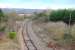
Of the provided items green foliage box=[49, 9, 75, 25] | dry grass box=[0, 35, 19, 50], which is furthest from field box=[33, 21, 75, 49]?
dry grass box=[0, 35, 19, 50]

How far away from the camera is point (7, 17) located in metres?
3.11

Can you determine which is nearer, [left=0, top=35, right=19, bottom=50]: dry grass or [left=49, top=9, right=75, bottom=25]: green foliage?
[left=0, top=35, right=19, bottom=50]: dry grass

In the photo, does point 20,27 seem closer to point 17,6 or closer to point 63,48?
point 17,6

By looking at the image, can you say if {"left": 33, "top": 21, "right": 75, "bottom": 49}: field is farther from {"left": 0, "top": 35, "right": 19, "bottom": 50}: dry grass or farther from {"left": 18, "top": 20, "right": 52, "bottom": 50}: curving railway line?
{"left": 0, "top": 35, "right": 19, "bottom": 50}: dry grass

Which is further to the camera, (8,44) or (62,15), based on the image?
(62,15)

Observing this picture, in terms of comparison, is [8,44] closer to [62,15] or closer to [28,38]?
[28,38]

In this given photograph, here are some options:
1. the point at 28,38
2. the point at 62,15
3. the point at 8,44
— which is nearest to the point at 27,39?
the point at 28,38

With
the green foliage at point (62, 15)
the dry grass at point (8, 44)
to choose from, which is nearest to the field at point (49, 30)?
the green foliage at point (62, 15)

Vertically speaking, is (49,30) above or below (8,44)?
above

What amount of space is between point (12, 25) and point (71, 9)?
103 cm

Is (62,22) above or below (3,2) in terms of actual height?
below

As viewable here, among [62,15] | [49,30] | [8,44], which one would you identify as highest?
[62,15]

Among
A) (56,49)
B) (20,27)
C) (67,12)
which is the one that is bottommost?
(56,49)

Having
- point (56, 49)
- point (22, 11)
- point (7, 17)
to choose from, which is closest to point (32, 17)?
point (22, 11)
